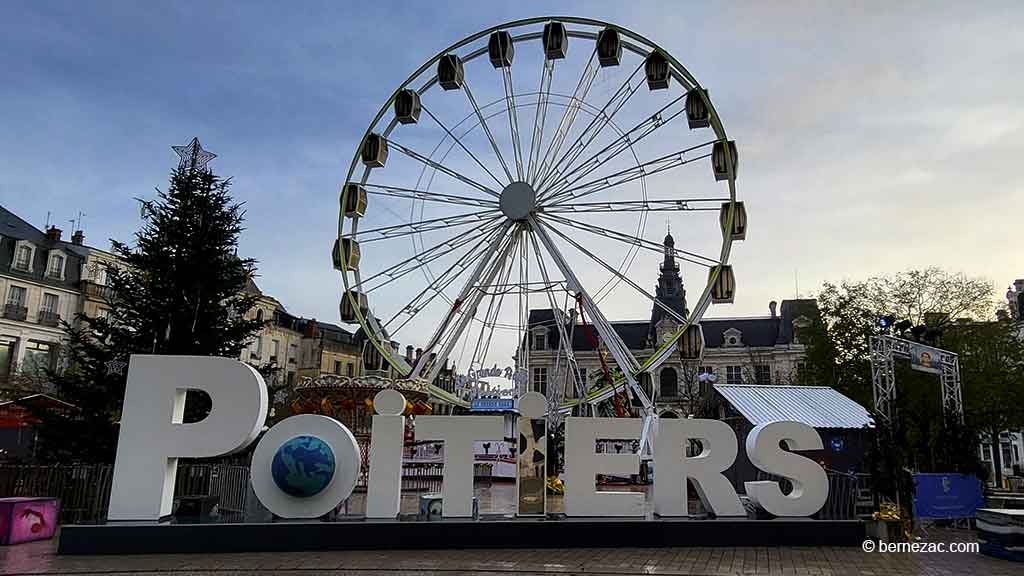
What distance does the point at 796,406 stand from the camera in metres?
20.3

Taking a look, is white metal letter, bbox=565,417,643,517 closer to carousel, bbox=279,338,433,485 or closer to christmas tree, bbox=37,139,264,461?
carousel, bbox=279,338,433,485

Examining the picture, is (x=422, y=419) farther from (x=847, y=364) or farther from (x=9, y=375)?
(x=9, y=375)

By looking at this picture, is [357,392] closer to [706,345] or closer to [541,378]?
[541,378]

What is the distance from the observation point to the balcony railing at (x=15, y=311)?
38719mm

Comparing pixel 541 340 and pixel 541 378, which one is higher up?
pixel 541 340

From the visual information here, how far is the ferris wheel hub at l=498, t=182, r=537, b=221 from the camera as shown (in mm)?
19047

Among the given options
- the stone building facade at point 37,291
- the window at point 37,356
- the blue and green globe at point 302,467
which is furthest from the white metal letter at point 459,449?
the window at point 37,356

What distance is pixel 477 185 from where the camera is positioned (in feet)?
64.5

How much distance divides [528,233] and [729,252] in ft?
17.2

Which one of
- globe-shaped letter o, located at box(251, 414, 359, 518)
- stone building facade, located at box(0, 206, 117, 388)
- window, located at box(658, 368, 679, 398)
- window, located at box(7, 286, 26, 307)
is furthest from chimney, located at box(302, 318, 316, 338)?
globe-shaped letter o, located at box(251, 414, 359, 518)

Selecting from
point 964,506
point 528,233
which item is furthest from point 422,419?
point 964,506

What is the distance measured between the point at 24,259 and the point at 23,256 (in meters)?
0.17

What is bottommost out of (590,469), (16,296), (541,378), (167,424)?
(590,469)

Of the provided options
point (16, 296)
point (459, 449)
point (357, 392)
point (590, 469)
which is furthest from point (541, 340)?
point (459, 449)
